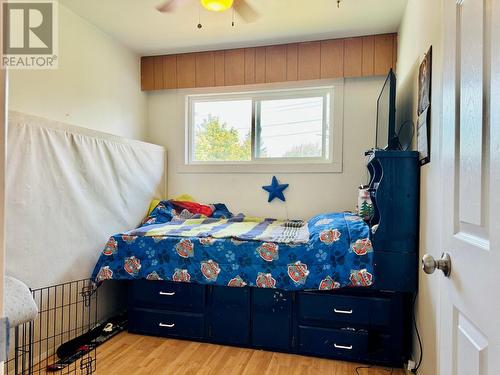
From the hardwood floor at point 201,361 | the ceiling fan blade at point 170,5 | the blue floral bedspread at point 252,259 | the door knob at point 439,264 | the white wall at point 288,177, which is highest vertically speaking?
the ceiling fan blade at point 170,5

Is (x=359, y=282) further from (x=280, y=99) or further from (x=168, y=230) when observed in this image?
(x=280, y=99)

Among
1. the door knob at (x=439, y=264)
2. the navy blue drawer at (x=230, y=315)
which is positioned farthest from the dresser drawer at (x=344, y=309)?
the door knob at (x=439, y=264)

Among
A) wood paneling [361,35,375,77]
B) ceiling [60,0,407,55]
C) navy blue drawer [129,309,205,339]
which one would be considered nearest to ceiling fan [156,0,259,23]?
ceiling [60,0,407,55]

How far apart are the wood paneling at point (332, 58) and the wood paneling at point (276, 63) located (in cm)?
37

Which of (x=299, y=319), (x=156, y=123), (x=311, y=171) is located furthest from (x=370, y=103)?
(x=156, y=123)

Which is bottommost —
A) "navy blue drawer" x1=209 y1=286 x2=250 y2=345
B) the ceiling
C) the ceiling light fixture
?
"navy blue drawer" x1=209 y1=286 x2=250 y2=345

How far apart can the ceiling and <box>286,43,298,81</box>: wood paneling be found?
0.27 ft

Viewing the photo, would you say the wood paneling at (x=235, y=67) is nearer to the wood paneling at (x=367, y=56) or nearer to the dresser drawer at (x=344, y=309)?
the wood paneling at (x=367, y=56)

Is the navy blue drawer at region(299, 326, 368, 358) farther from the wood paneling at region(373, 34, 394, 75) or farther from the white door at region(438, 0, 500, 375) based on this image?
the wood paneling at region(373, 34, 394, 75)

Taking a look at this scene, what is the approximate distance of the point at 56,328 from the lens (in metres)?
2.17

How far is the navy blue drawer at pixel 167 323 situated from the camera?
235cm

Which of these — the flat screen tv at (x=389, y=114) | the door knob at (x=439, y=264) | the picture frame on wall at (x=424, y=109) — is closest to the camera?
the door knob at (x=439, y=264)

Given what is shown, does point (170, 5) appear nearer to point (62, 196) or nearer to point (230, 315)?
point (62, 196)

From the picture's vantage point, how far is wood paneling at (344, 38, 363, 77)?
2896 mm
